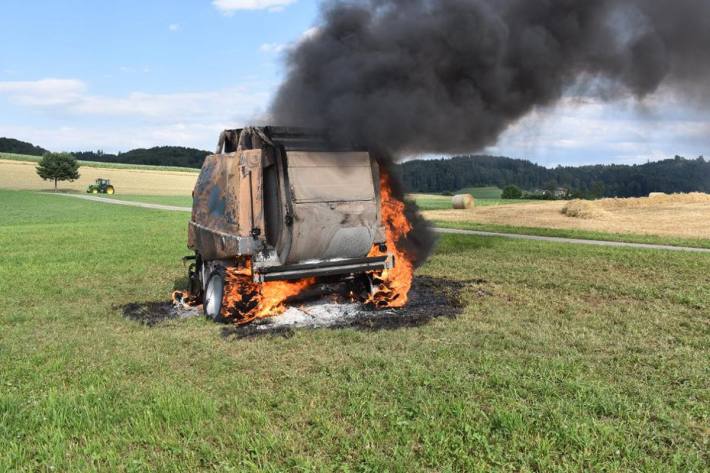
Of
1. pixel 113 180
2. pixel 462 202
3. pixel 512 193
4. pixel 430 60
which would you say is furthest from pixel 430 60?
pixel 113 180

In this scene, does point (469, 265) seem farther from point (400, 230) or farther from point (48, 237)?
point (48, 237)

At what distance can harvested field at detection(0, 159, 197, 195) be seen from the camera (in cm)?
7525

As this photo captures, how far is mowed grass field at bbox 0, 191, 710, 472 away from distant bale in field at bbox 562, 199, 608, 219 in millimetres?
18500

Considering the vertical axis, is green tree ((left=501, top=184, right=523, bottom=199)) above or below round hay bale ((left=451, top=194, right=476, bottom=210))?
above

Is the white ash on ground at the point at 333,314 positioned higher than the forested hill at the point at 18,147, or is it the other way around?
the forested hill at the point at 18,147

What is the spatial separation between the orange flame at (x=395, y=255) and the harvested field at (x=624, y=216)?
14973mm

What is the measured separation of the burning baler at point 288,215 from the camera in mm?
7328

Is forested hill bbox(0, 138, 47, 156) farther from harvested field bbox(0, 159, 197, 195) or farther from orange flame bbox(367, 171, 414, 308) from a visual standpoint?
orange flame bbox(367, 171, 414, 308)

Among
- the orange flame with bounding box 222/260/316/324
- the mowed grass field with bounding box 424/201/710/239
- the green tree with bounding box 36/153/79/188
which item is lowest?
the orange flame with bounding box 222/260/316/324

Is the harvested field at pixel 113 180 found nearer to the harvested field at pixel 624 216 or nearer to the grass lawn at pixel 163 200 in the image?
the grass lawn at pixel 163 200

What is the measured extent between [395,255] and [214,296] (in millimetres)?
2895

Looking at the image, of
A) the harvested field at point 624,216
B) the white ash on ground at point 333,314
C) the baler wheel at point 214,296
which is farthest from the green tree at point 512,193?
the baler wheel at point 214,296

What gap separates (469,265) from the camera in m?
12.7

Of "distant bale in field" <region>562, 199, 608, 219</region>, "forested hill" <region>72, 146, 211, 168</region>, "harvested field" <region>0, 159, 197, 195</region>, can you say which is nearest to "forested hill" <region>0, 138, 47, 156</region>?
"forested hill" <region>72, 146, 211, 168</region>
